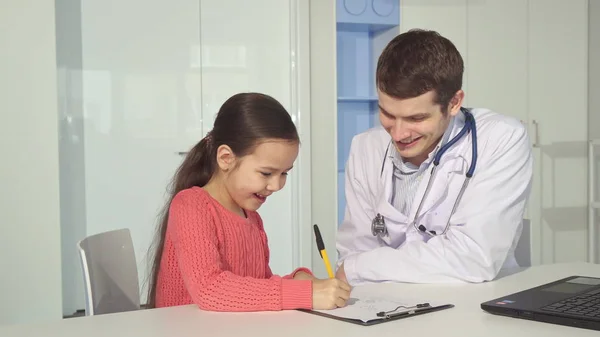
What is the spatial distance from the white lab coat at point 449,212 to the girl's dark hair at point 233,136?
342 mm

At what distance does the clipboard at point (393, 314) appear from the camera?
3.95 feet

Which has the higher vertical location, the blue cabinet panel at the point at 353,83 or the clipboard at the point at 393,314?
the blue cabinet panel at the point at 353,83

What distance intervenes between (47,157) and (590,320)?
2.86 meters

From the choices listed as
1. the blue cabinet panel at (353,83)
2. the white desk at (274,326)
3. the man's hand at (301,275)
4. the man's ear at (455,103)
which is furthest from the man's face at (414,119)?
the blue cabinet panel at (353,83)

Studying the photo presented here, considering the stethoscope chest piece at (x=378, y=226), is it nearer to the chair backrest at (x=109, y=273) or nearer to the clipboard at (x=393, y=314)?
the clipboard at (x=393, y=314)

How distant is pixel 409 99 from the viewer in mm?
1650


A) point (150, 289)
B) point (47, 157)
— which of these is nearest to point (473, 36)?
point (47, 157)

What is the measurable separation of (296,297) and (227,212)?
35 centimetres

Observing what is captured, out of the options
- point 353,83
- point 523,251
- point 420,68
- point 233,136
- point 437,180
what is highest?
point 353,83

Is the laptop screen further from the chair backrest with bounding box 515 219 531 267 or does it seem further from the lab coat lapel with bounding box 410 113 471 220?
the chair backrest with bounding box 515 219 531 267

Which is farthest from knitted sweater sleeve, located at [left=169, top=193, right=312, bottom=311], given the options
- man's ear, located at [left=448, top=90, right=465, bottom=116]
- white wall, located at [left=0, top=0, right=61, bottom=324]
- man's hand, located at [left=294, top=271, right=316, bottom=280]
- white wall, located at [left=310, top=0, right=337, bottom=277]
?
white wall, located at [left=310, top=0, right=337, bottom=277]

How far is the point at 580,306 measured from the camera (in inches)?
49.3

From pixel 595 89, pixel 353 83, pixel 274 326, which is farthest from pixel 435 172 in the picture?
pixel 595 89

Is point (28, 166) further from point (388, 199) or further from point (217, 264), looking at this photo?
point (217, 264)
